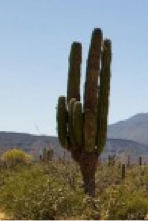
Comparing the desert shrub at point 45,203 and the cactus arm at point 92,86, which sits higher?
the cactus arm at point 92,86

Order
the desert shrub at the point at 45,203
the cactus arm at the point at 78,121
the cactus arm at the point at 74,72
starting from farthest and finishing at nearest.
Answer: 1. the cactus arm at the point at 74,72
2. the cactus arm at the point at 78,121
3. the desert shrub at the point at 45,203

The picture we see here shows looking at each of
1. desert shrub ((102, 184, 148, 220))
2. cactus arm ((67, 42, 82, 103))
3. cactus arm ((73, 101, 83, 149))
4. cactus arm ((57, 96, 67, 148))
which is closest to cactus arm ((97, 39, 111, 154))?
cactus arm ((73, 101, 83, 149))

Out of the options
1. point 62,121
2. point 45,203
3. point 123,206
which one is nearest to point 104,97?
point 62,121

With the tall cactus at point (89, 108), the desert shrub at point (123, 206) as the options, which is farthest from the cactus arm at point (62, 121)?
the desert shrub at point (123, 206)

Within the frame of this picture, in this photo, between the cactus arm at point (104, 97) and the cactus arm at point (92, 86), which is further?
the cactus arm at point (104, 97)

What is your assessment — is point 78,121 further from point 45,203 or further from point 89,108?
point 45,203

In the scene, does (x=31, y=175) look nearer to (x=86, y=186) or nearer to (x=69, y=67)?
(x=86, y=186)

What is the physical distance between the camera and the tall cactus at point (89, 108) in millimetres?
19125

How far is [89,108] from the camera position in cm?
1912

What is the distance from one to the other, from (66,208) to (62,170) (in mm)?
12842

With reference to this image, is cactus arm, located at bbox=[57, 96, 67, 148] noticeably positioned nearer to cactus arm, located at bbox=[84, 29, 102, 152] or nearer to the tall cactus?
the tall cactus

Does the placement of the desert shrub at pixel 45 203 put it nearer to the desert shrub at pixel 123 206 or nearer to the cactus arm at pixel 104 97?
the desert shrub at pixel 123 206

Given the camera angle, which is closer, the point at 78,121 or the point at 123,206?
the point at 123,206

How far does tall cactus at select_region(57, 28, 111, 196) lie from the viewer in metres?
19.1
